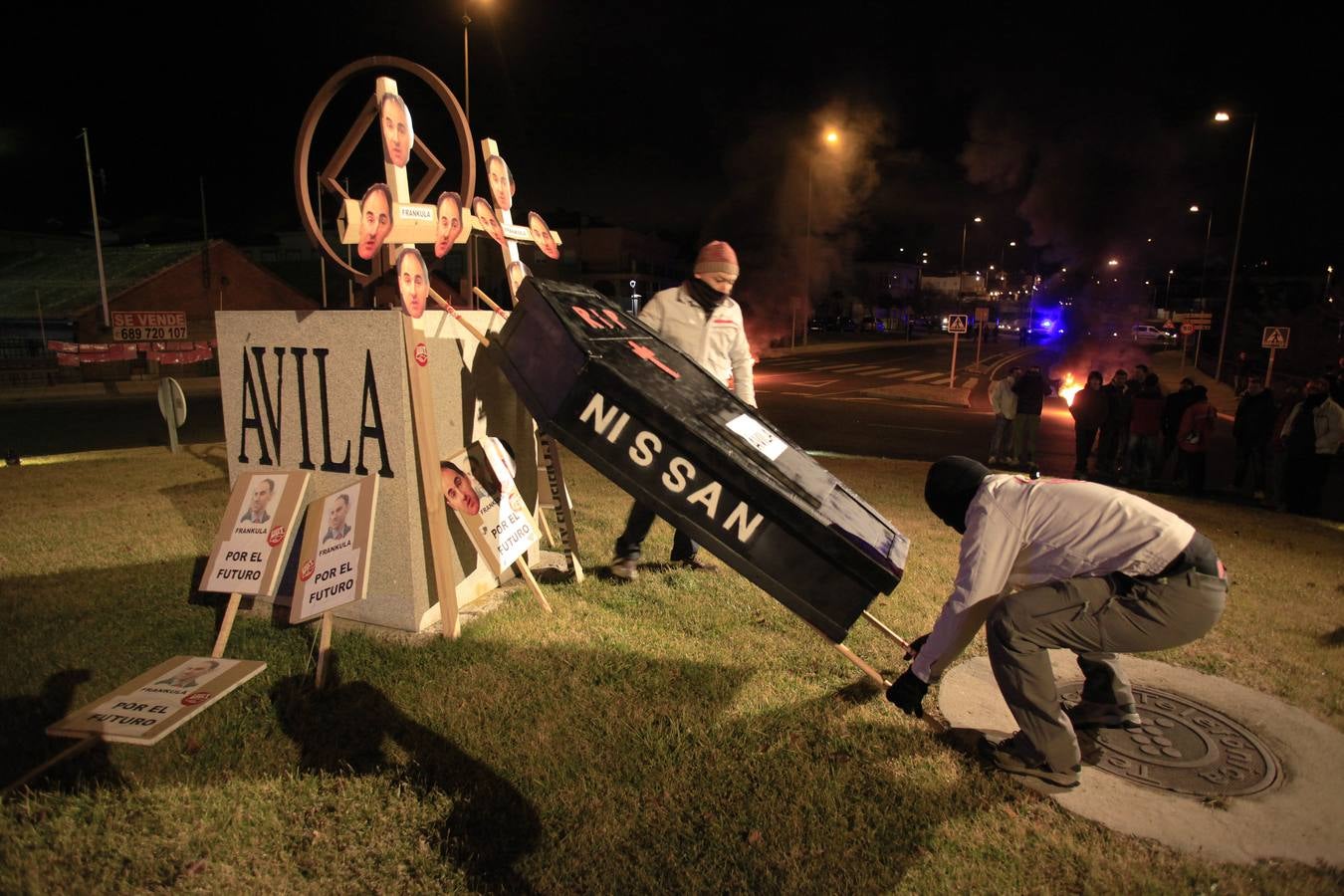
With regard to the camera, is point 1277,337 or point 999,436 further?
point 1277,337

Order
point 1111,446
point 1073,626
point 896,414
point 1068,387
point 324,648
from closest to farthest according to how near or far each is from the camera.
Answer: point 1073,626, point 324,648, point 1111,446, point 896,414, point 1068,387

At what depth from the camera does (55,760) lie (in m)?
2.77

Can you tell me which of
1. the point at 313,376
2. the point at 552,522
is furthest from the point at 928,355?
the point at 313,376

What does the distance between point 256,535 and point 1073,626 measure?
3996 mm

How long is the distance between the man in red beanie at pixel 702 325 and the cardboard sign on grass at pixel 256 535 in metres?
2.11

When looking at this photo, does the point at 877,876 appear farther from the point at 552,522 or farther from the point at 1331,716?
the point at 552,522

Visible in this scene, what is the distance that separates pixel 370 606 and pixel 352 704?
2.92 ft

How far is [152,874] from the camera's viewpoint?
8.01 feet

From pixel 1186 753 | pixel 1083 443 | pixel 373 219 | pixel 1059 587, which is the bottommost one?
pixel 1186 753

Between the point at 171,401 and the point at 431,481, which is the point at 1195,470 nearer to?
the point at 431,481

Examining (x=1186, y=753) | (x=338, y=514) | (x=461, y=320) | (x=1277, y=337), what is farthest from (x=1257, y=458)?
(x=338, y=514)

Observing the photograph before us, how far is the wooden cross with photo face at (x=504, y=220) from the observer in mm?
4664

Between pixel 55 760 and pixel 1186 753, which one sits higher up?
pixel 55 760

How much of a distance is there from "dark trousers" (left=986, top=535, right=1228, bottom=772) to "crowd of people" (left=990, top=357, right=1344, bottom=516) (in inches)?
282
